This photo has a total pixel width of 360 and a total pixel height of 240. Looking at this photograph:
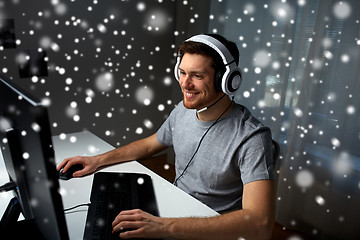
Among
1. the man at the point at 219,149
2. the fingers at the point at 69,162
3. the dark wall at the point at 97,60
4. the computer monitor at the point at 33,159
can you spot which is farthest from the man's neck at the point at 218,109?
the dark wall at the point at 97,60

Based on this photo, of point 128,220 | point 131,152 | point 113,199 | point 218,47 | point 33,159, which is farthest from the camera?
point 131,152

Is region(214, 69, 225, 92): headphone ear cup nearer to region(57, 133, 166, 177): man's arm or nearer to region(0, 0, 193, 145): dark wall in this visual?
region(57, 133, 166, 177): man's arm

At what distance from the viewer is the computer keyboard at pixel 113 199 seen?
0.86 meters

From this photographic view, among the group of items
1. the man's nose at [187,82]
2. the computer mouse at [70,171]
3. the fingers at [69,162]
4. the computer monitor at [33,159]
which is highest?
the man's nose at [187,82]

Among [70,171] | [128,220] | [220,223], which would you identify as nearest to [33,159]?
[128,220]

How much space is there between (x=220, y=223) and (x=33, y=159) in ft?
1.79

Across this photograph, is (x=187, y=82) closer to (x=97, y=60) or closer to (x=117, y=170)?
(x=117, y=170)

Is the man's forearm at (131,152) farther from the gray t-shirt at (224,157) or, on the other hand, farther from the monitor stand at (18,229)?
the monitor stand at (18,229)

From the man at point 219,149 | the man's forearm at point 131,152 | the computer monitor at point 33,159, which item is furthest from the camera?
the man's forearm at point 131,152

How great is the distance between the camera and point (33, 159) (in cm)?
55

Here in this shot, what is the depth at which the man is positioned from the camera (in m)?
0.94

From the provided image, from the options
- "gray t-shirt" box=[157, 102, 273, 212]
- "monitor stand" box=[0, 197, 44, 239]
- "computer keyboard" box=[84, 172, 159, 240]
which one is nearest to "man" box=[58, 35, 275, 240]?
"gray t-shirt" box=[157, 102, 273, 212]

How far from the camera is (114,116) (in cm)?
238

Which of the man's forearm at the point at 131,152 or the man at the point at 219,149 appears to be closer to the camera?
the man at the point at 219,149
